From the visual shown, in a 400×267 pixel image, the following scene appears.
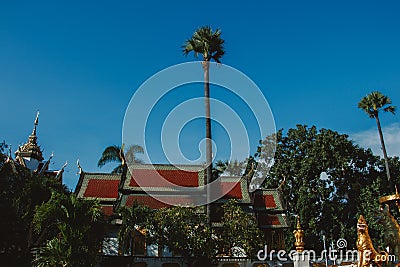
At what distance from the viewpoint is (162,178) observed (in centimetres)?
2920

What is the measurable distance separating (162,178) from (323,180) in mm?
14914

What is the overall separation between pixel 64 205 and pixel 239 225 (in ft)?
27.4

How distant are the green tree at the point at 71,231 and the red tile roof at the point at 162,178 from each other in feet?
29.8

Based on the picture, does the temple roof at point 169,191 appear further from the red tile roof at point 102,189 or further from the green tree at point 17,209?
the green tree at point 17,209

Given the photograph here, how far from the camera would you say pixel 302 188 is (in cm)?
3484

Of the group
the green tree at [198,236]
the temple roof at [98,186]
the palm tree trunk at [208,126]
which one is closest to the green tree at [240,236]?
the green tree at [198,236]

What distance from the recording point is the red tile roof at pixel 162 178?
1124 inches

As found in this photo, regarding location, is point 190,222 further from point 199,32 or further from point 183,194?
point 199,32

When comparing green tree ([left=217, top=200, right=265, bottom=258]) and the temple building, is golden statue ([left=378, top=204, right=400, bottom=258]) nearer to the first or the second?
green tree ([left=217, top=200, right=265, bottom=258])

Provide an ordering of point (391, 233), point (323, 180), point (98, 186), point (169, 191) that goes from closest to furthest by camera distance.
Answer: point (391, 233), point (169, 191), point (98, 186), point (323, 180)

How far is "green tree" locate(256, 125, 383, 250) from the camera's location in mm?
34594

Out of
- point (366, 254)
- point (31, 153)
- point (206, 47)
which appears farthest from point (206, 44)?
point (31, 153)

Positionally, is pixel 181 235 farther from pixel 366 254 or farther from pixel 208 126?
pixel 366 254

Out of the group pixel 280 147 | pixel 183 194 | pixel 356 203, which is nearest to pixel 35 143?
pixel 183 194
